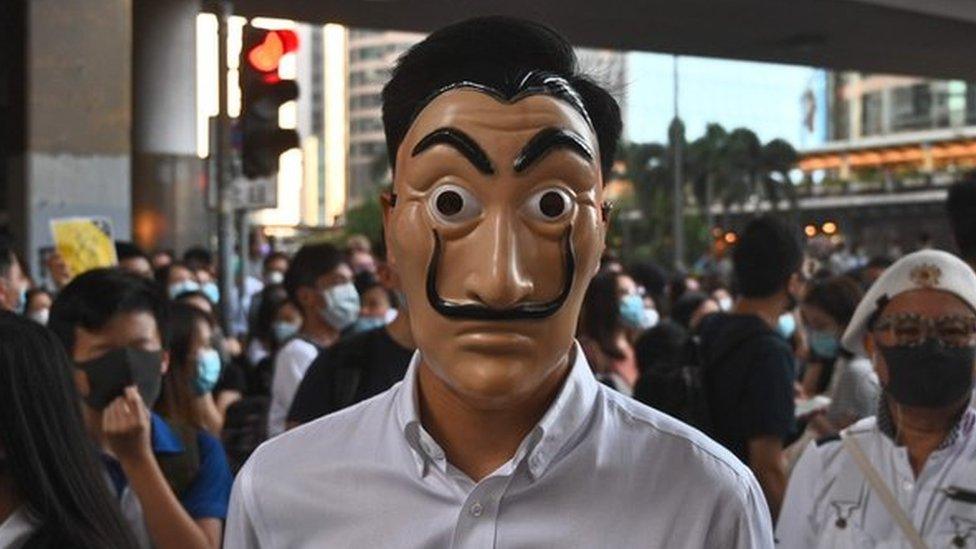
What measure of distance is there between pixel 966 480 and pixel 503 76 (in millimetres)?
2196

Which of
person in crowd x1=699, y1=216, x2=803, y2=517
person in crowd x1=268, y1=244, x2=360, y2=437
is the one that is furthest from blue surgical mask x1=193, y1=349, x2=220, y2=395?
person in crowd x1=699, y1=216, x2=803, y2=517

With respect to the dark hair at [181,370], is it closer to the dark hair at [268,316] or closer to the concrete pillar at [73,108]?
the dark hair at [268,316]

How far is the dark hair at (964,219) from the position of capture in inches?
234

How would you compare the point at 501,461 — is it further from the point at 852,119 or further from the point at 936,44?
the point at 852,119

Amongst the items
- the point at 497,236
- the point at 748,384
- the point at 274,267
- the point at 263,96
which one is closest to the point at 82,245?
the point at 263,96

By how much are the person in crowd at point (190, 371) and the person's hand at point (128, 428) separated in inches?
45.1

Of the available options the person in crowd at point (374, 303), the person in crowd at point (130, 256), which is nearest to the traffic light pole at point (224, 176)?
the person in crowd at point (130, 256)

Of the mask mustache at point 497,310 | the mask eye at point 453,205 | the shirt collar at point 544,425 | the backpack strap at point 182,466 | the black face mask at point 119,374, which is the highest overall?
the mask eye at point 453,205

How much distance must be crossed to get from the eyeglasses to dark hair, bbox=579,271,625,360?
10.1ft

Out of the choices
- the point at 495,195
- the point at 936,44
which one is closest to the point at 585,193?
the point at 495,195

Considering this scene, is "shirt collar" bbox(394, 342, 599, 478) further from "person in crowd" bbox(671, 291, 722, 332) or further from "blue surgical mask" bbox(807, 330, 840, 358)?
"person in crowd" bbox(671, 291, 722, 332)

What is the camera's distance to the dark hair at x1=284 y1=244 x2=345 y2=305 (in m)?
7.89

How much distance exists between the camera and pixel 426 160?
232 cm

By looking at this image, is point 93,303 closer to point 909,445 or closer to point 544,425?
point 909,445
